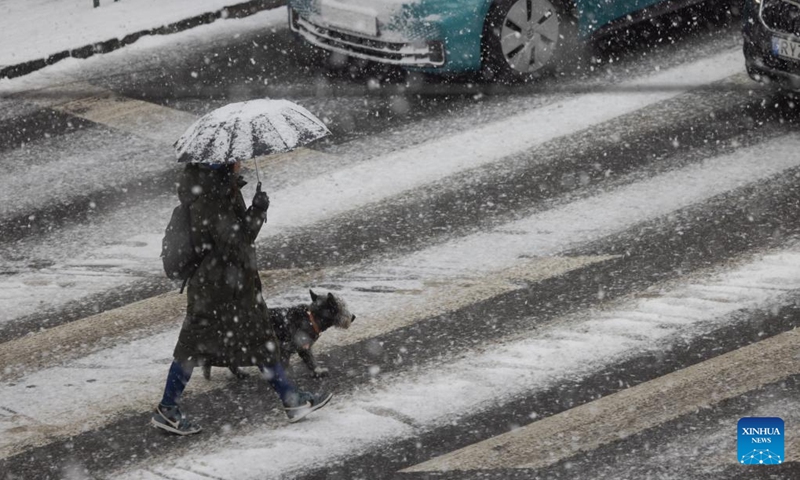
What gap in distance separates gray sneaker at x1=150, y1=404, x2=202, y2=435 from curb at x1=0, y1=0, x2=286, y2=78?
5.77 metres

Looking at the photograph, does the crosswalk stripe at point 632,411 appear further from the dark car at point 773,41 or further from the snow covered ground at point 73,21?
the snow covered ground at point 73,21

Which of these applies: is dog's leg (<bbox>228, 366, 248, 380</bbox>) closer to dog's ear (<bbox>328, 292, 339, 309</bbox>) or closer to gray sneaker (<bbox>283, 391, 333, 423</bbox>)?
gray sneaker (<bbox>283, 391, 333, 423</bbox>)

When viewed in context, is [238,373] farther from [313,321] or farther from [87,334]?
[87,334]

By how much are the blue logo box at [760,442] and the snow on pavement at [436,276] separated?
114cm

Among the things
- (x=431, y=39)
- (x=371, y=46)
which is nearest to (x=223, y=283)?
(x=431, y=39)

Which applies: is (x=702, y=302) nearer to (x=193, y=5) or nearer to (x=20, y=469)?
(x=20, y=469)

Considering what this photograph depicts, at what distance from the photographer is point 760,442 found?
630 centimetres

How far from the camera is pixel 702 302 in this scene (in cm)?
768

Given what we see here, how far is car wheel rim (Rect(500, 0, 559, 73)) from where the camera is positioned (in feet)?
36.0

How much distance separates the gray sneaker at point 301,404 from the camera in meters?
6.72

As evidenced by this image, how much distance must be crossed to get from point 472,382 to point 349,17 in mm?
4659

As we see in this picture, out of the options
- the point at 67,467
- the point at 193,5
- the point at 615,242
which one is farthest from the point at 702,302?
the point at 193,5

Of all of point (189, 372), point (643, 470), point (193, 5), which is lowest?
point (643, 470)

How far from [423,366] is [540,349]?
0.57m
